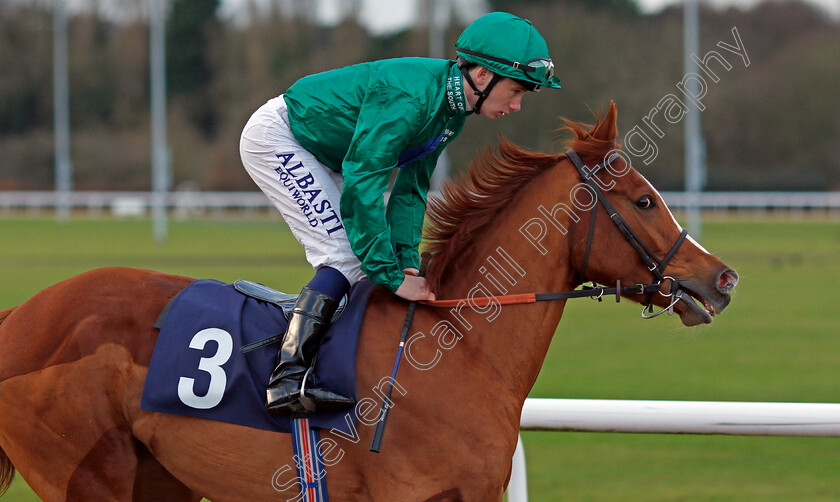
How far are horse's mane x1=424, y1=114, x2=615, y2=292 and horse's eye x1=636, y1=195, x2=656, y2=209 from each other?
0.20 meters

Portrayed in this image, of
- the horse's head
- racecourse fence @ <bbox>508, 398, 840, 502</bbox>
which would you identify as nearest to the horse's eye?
the horse's head

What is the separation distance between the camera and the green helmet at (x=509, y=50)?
300 centimetres

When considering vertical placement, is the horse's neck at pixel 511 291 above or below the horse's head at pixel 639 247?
below

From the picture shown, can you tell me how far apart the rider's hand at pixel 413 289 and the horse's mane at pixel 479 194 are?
0.21 feet

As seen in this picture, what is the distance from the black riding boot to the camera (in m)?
2.86

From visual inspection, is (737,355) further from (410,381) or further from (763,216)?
(763,216)

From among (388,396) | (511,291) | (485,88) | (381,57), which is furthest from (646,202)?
(381,57)

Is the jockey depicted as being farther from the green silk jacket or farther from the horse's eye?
the horse's eye

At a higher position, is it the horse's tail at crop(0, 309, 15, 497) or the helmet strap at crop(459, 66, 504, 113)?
the helmet strap at crop(459, 66, 504, 113)

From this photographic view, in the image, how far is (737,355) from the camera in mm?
9375

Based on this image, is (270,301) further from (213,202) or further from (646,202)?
(213,202)

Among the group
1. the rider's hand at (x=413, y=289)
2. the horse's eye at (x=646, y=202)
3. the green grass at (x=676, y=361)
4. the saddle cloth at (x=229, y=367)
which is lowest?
the green grass at (x=676, y=361)

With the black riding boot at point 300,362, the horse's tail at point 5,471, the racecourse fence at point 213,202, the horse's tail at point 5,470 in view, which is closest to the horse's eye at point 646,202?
the black riding boot at point 300,362

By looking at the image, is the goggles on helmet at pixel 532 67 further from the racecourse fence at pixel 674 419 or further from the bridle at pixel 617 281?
the racecourse fence at pixel 674 419
